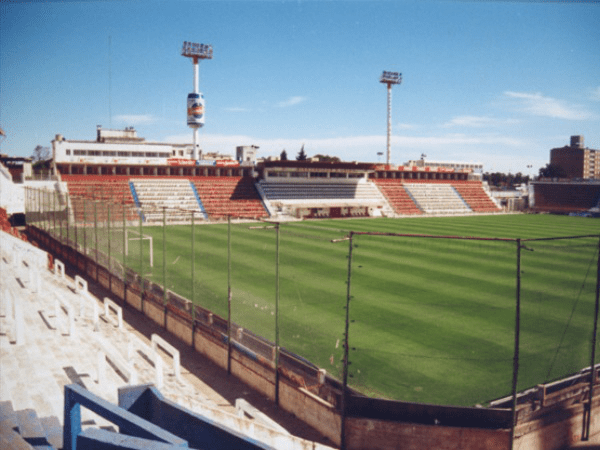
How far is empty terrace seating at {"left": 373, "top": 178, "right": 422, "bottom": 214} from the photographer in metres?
55.8

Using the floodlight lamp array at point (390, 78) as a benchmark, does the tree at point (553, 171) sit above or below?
below

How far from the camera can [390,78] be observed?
74.7 meters

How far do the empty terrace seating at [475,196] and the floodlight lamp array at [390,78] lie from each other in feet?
66.3

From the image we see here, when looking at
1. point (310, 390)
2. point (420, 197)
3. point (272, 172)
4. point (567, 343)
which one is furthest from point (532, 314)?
point (420, 197)

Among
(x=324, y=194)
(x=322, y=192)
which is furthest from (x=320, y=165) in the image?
(x=324, y=194)

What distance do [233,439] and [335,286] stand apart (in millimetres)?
14604

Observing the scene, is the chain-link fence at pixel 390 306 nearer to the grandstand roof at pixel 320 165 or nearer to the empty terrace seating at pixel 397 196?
the grandstand roof at pixel 320 165

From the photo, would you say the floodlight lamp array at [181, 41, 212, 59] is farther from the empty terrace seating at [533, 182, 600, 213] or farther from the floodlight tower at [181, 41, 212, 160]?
the empty terrace seating at [533, 182, 600, 213]

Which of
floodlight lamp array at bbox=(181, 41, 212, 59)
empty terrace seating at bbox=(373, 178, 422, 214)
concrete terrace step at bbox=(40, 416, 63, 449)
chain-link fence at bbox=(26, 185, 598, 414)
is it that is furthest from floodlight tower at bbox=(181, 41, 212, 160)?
concrete terrace step at bbox=(40, 416, 63, 449)

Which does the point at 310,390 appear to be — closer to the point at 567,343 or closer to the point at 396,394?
the point at 396,394

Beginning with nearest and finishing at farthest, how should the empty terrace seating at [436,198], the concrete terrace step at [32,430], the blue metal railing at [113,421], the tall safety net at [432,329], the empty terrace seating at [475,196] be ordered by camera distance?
the blue metal railing at [113,421], the concrete terrace step at [32,430], the tall safety net at [432,329], the empty terrace seating at [436,198], the empty terrace seating at [475,196]

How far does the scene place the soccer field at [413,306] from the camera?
10.0 m

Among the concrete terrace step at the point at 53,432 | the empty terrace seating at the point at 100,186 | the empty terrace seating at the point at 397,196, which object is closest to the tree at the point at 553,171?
the empty terrace seating at the point at 397,196

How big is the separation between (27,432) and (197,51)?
207ft
